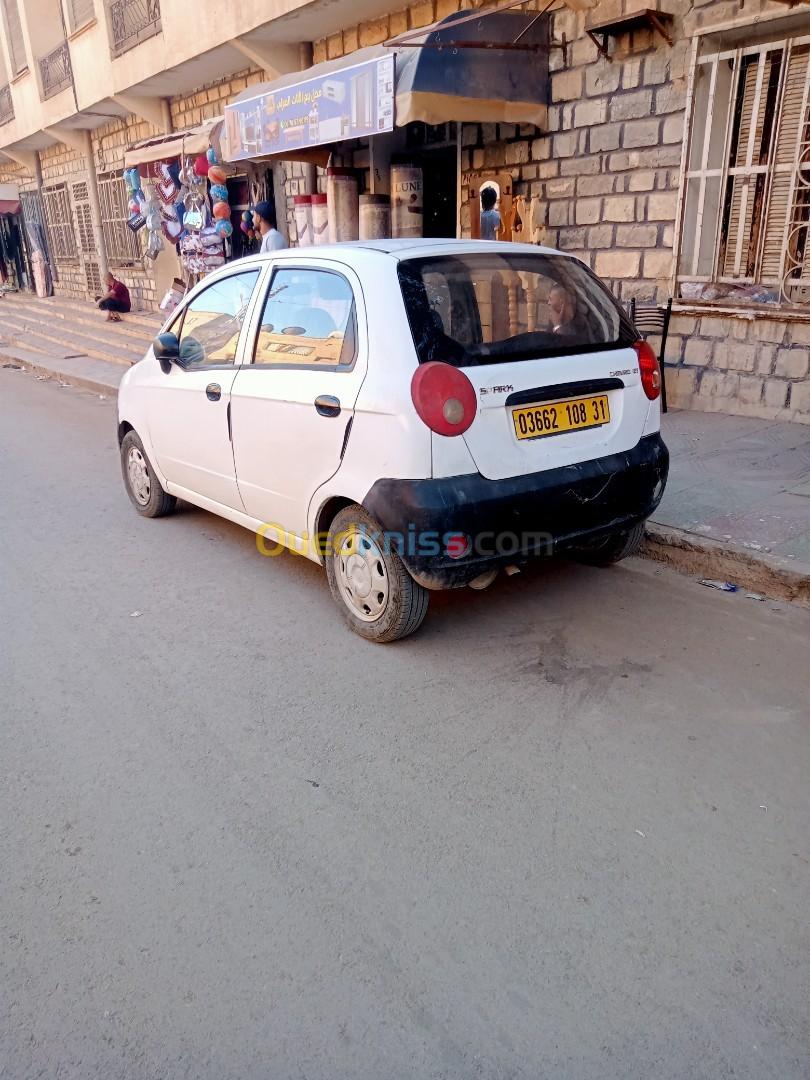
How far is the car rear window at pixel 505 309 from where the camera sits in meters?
3.38

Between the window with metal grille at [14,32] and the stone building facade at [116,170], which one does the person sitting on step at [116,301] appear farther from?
the window with metal grille at [14,32]

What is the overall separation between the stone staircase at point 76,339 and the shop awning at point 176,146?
287cm

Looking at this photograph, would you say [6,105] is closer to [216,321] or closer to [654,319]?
[654,319]

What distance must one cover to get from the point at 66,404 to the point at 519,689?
357 inches

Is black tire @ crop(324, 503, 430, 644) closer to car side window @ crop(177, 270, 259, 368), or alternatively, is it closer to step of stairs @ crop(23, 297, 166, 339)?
car side window @ crop(177, 270, 259, 368)

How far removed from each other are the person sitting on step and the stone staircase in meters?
0.20

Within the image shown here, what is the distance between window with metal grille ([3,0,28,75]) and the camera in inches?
840

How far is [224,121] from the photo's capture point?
10.6 metres

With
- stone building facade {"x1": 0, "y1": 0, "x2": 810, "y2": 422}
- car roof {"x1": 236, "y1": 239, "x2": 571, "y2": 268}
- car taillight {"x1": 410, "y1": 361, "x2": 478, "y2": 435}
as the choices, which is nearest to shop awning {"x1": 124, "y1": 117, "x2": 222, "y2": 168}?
stone building facade {"x1": 0, "y1": 0, "x2": 810, "y2": 422}

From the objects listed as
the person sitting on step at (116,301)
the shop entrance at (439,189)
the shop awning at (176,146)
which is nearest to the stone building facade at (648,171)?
the shop entrance at (439,189)

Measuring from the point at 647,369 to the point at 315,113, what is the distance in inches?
253

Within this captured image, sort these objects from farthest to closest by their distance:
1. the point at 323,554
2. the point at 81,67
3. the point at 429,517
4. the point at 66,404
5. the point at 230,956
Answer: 1. the point at 81,67
2. the point at 66,404
3. the point at 323,554
4. the point at 429,517
5. the point at 230,956

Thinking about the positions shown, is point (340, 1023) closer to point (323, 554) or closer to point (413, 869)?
point (413, 869)

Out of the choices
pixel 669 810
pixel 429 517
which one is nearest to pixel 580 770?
pixel 669 810
